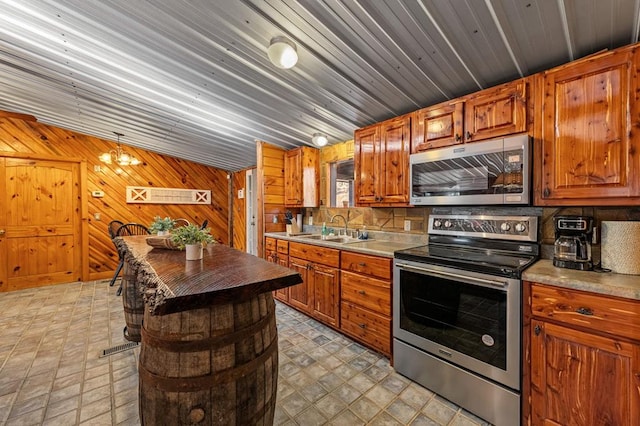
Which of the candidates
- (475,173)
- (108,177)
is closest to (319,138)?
(475,173)

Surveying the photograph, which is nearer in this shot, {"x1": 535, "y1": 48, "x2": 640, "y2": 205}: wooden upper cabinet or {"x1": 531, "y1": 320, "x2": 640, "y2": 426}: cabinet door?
{"x1": 531, "y1": 320, "x2": 640, "y2": 426}: cabinet door

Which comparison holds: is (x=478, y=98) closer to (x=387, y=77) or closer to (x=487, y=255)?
(x=387, y=77)

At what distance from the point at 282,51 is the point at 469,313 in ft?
6.49

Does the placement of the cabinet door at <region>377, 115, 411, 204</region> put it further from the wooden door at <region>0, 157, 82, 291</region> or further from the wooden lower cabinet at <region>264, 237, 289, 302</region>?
the wooden door at <region>0, 157, 82, 291</region>

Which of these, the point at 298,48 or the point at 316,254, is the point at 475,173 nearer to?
the point at 298,48

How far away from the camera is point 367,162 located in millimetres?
2701

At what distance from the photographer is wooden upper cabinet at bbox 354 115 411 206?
2.37m

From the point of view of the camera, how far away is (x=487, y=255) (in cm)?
183

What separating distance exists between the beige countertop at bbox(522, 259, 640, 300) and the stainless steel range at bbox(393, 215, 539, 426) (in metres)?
0.09

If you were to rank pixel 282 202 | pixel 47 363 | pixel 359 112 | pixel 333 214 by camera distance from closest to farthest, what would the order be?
pixel 47 363 < pixel 359 112 < pixel 333 214 < pixel 282 202

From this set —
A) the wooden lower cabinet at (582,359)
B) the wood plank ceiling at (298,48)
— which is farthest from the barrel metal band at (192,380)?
the wood plank ceiling at (298,48)

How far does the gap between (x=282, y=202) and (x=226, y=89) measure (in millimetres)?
1868

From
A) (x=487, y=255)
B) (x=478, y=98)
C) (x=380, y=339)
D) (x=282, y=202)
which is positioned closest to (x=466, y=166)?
(x=478, y=98)

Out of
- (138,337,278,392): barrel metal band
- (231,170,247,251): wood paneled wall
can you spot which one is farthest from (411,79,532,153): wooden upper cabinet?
(231,170,247,251): wood paneled wall
